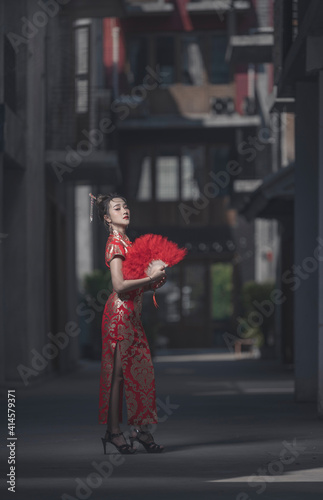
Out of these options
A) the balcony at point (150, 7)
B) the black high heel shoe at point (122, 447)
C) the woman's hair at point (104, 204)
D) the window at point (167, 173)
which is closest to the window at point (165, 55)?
the balcony at point (150, 7)

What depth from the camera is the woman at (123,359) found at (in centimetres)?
912

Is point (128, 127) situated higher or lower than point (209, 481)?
higher

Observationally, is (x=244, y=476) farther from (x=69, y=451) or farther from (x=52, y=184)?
(x=52, y=184)

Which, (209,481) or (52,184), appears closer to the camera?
(209,481)

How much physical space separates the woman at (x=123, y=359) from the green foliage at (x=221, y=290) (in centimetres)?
3303

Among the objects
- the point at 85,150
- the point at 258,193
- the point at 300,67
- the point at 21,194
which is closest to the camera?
the point at 300,67

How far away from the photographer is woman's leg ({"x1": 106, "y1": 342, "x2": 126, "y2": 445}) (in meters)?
9.10

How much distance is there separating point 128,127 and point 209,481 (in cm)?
3375

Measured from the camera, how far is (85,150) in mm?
24625

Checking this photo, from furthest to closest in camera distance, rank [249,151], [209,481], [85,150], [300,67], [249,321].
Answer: [249,151]
[249,321]
[85,150]
[300,67]
[209,481]

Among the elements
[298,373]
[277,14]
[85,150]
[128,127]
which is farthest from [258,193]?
[128,127]

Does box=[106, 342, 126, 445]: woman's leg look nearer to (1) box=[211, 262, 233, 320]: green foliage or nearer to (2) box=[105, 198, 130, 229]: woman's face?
(2) box=[105, 198, 130, 229]: woman's face

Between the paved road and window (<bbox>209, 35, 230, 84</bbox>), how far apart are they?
82.2 ft

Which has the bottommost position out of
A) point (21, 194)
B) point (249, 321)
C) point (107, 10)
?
point (249, 321)
